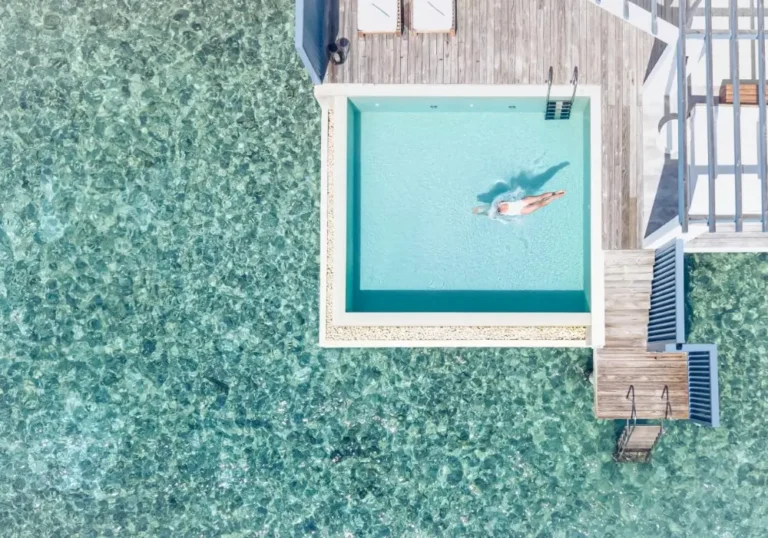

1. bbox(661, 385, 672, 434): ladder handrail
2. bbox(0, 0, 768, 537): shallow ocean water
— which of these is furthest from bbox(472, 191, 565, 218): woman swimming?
bbox(661, 385, 672, 434): ladder handrail

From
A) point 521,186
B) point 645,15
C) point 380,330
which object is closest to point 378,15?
point 521,186

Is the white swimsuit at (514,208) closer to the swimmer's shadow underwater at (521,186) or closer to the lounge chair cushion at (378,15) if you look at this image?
the swimmer's shadow underwater at (521,186)

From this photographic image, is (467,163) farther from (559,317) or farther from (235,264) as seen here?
(235,264)

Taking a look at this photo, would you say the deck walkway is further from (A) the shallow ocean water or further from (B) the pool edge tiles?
(A) the shallow ocean water

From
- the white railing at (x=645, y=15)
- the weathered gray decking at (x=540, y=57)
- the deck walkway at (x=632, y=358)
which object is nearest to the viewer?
the white railing at (x=645, y=15)

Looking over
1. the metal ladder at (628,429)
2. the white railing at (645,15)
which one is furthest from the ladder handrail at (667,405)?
the white railing at (645,15)

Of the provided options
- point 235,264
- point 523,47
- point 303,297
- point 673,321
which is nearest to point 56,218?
point 235,264
